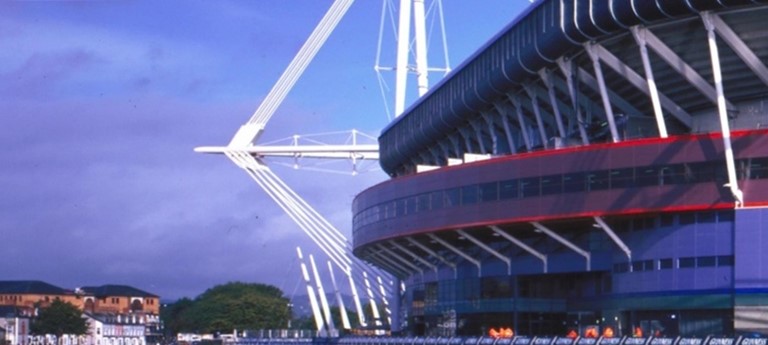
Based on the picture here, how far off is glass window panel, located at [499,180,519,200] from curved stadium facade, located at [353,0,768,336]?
0.30 feet

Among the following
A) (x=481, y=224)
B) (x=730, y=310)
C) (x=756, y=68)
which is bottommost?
(x=730, y=310)

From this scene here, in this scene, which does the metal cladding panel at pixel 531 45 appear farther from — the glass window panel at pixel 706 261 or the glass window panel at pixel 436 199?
the glass window panel at pixel 706 261

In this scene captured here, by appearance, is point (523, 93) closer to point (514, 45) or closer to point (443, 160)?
point (514, 45)

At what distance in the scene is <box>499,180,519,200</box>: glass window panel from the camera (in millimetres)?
78500

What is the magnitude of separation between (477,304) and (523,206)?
494 inches

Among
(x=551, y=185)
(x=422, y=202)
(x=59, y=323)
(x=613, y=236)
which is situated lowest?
(x=613, y=236)

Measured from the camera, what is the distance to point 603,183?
74125 mm

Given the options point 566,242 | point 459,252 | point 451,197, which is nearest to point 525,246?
point 566,242

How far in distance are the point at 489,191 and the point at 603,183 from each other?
8.04 metres

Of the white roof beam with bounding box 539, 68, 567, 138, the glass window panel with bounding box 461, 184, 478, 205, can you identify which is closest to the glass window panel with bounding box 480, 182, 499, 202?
the glass window panel with bounding box 461, 184, 478, 205

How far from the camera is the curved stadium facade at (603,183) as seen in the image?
70375mm

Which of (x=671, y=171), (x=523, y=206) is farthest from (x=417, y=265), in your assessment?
(x=671, y=171)

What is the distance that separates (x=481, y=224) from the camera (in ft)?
266

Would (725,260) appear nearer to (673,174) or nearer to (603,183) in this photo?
(673,174)
